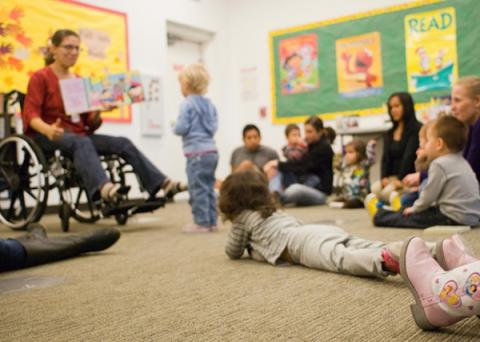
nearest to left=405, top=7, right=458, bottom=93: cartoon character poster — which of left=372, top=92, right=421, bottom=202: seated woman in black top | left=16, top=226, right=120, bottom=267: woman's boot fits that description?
left=372, top=92, right=421, bottom=202: seated woman in black top

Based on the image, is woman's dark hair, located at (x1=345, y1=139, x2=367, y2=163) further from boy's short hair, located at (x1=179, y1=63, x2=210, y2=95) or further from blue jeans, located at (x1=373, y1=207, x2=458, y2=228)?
boy's short hair, located at (x1=179, y1=63, x2=210, y2=95)

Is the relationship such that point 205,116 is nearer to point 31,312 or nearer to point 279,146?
point 31,312

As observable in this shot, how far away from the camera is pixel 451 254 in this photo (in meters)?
0.86

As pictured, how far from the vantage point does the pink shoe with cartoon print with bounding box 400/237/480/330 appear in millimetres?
721

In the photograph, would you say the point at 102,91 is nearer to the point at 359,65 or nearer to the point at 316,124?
the point at 316,124

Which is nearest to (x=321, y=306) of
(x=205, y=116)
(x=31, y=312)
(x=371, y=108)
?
(x=31, y=312)

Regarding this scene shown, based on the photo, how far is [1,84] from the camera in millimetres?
3430

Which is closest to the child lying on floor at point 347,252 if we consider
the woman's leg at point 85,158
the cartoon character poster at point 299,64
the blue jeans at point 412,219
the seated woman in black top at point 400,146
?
the seated woman in black top at point 400,146

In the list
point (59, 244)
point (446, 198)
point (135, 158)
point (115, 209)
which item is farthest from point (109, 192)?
point (446, 198)

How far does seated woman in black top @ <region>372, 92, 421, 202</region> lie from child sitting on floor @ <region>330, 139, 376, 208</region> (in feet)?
2.45

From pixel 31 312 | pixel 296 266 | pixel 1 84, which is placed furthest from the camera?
pixel 1 84

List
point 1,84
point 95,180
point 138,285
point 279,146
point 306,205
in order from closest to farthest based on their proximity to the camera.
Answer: point 138,285, point 95,180, point 1,84, point 306,205, point 279,146

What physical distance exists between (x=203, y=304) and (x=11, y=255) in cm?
76

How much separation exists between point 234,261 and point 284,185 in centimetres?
245
